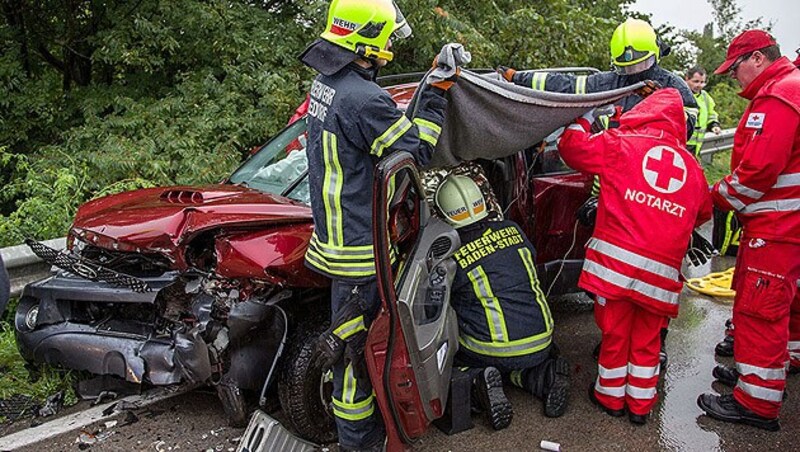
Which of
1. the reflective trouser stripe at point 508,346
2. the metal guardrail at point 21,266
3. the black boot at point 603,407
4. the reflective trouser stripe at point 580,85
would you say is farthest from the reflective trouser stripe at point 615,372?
the metal guardrail at point 21,266

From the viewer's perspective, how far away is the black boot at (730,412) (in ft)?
11.9

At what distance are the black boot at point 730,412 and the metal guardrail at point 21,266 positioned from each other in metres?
3.88

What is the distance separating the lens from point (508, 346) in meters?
3.67

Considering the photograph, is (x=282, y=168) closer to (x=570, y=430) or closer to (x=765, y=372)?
(x=570, y=430)

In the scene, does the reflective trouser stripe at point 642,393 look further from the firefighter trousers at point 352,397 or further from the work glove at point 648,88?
the work glove at point 648,88

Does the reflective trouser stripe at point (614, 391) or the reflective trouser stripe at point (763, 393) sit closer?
the reflective trouser stripe at point (763, 393)

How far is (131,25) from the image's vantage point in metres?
7.30

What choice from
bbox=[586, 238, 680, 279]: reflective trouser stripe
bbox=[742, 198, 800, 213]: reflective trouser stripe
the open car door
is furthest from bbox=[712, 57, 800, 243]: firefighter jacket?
the open car door

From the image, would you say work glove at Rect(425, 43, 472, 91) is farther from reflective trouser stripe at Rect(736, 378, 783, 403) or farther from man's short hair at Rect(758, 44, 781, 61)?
reflective trouser stripe at Rect(736, 378, 783, 403)

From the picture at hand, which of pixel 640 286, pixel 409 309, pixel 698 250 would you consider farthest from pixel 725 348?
pixel 409 309

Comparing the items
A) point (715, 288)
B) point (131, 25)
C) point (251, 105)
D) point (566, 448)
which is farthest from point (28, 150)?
point (715, 288)

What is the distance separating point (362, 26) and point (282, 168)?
4.83 ft

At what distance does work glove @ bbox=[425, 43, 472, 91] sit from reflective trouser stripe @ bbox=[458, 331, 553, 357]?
137 centimetres

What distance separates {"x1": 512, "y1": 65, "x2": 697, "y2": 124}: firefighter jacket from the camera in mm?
4293
